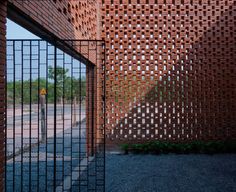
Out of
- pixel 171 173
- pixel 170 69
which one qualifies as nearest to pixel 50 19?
pixel 171 173

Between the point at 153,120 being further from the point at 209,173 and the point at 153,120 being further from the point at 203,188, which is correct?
the point at 203,188

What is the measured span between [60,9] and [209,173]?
326cm

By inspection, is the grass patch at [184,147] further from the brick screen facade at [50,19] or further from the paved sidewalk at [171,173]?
the brick screen facade at [50,19]

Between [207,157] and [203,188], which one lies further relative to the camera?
[207,157]

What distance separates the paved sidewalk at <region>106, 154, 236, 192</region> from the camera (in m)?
3.76

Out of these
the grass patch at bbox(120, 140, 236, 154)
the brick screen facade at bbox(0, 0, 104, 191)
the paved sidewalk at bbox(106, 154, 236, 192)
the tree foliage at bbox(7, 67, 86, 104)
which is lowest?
the paved sidewalk at bbox(106, 154, 236, 192)

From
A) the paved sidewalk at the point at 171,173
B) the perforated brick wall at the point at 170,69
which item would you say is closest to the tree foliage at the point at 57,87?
the perforated brick wall at the point at 170,69

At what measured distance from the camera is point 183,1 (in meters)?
6.17

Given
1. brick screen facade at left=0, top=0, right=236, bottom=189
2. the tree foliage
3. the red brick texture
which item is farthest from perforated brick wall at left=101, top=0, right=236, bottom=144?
the red brick texture

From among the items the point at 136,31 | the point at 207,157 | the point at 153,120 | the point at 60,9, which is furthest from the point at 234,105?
the point at 60,9

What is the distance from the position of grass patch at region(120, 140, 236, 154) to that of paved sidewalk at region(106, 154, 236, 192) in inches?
7.5

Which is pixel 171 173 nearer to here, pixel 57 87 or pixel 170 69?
pixel 57 87

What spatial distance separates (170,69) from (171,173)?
8.04ft

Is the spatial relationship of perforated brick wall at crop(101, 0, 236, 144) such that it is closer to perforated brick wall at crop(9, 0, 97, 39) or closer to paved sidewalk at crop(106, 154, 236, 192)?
paved sidewalk at crop(106, 154, 236, 192)
